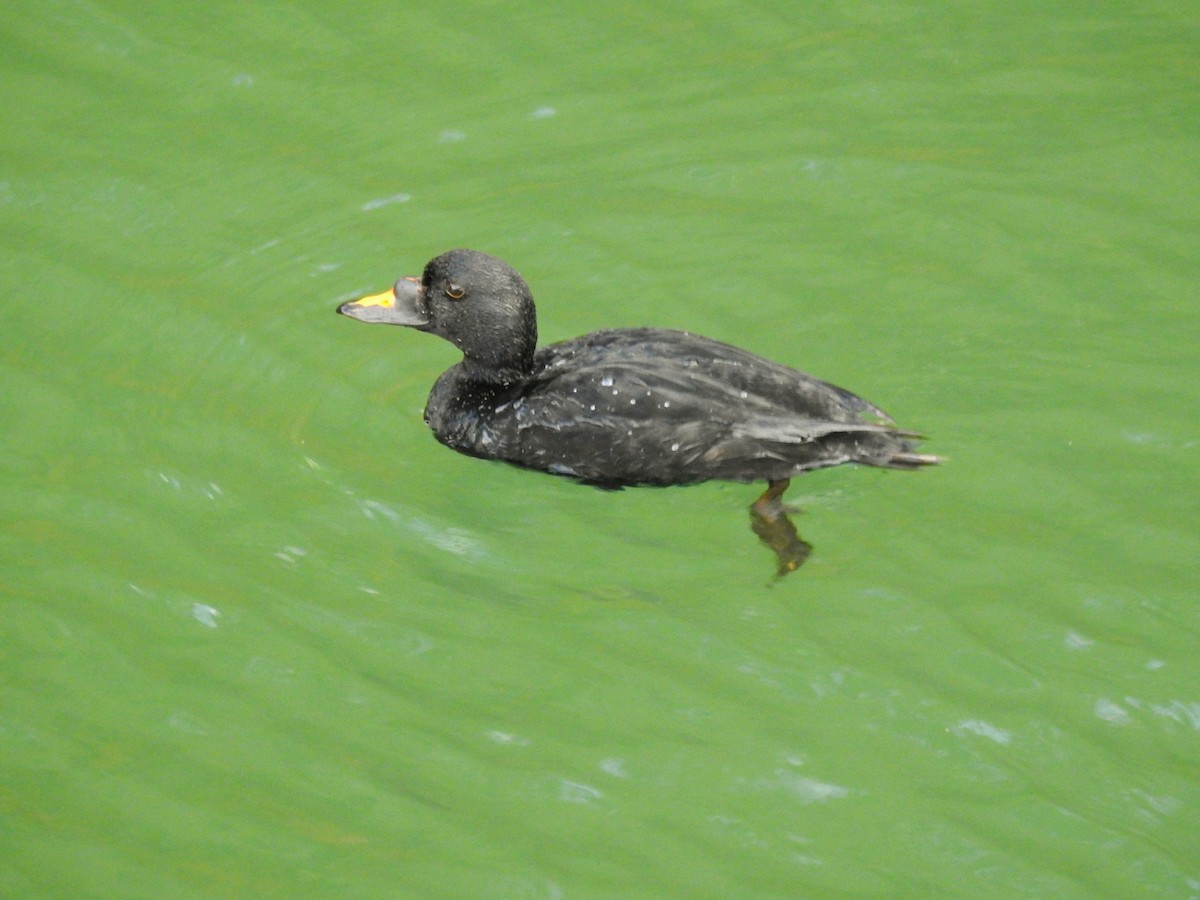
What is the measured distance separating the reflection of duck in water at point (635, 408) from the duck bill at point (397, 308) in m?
0.07

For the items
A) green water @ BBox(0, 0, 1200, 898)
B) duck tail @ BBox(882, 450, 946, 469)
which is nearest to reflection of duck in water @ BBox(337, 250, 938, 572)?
duck tail @ BBox(882, 450, 946, 469)

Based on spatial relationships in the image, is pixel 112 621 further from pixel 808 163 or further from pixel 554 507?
pixel 808 163

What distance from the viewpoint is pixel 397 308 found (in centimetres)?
643

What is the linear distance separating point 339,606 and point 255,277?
2345 mm

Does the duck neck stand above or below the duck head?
below

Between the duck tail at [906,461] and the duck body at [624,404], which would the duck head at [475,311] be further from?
the duck tail at [906,461]

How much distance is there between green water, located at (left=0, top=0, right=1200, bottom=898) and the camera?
462 centimetres

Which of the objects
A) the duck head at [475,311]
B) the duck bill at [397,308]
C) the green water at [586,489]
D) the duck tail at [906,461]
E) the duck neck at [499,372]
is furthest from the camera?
the duck bill at [397,308]

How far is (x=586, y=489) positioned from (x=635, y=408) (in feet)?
1.47

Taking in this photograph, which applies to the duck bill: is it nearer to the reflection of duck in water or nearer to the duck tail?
the reflection of duck in water

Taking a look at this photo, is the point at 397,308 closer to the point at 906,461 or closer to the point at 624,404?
the point at 624,404

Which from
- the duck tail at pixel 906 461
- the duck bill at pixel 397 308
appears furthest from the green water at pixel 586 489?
the duck bill at pixel 397 308

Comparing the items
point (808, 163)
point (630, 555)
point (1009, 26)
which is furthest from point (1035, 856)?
point (1009, 26)

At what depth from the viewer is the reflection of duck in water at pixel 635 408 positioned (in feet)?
19.0
